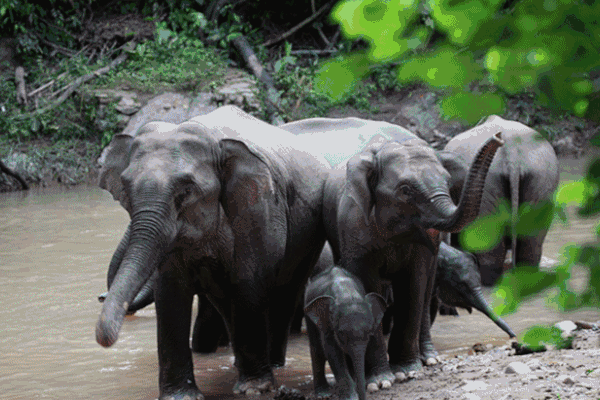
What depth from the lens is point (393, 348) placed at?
5055 millimetres

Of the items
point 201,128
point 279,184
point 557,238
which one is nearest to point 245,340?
point 279,184

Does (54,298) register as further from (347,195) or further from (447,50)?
(447,50)

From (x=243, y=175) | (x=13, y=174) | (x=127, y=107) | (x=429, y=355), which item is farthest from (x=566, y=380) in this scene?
(x=127, y=107)

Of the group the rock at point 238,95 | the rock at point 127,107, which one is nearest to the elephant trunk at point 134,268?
the rock at point 238,95

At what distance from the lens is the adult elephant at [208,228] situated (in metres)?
4.09

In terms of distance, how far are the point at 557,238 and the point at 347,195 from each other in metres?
5.75

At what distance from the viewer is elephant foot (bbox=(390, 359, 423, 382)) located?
4.91 m

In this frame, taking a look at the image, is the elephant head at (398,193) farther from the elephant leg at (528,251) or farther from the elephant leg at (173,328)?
the elephant leg at (528,251)

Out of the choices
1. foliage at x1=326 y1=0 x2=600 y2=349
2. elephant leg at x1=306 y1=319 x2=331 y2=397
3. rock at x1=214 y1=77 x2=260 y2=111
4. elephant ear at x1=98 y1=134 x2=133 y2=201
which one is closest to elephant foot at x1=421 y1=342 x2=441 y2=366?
elephant leg at x1=306 y1=319 x2=331 y2=397

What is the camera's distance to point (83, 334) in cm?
662

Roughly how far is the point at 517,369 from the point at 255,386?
1.51 metres

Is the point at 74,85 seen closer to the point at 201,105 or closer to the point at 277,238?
the point at 201,105

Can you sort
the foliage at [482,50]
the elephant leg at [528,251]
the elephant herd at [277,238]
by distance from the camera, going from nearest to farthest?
the foliage at [482,50], the elephant herd at [277,238], the elephant leg at [528,251]

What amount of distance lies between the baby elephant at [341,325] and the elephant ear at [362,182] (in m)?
0.41
